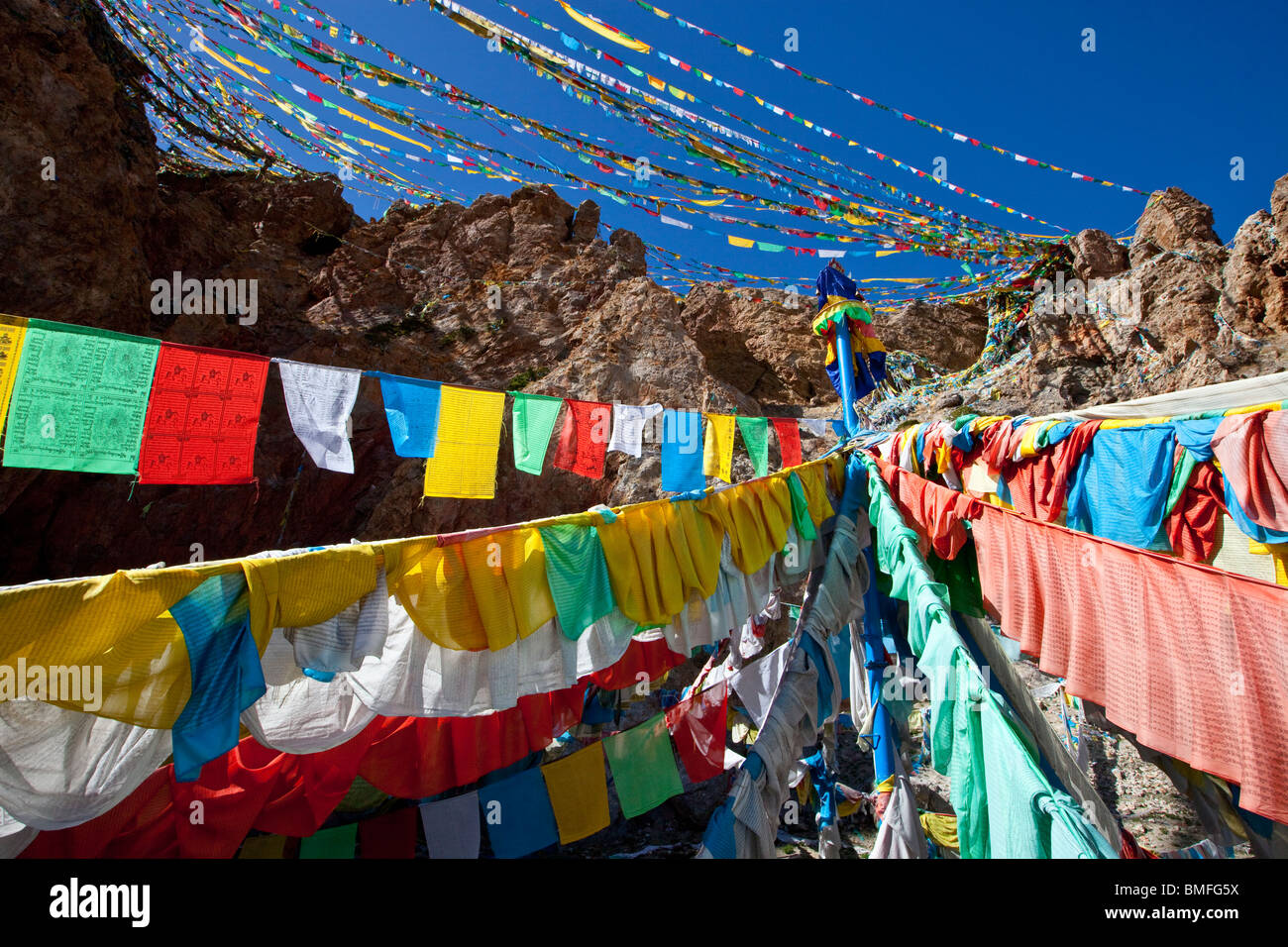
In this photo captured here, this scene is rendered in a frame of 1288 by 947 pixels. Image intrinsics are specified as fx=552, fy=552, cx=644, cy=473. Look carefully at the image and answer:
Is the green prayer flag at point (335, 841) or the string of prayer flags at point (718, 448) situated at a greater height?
the string of prayer flags at point (718, 448)

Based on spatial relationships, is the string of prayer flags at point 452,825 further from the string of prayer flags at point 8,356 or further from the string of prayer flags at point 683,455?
the string of prayer flags at point 8,356

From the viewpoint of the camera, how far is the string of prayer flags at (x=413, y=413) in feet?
17.0

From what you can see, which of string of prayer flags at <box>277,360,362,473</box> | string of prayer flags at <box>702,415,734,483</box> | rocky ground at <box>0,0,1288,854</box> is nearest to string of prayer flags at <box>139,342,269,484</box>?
string of prayer flags at <box>277,360,362,473</box>

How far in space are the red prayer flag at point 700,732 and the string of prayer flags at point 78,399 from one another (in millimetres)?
4929

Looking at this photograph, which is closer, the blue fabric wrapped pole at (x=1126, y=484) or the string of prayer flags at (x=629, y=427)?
the blue fabric wrapped pole at (x=1126, y=484)

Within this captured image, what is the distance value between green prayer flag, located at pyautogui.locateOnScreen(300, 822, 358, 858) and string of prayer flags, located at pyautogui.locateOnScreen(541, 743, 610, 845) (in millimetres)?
2098

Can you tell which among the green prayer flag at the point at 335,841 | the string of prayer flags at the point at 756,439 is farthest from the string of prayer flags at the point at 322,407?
the string of prayer flags at the point at 756,439

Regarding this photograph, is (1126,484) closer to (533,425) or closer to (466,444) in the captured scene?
(533,425)

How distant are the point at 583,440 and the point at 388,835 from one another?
469 centimetres
